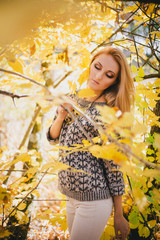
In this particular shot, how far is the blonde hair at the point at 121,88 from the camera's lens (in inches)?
51.6

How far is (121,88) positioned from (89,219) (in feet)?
3.05

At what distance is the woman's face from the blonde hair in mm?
48

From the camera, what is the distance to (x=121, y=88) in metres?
1.31

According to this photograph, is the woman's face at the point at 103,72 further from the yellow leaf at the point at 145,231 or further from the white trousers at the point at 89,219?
the yellow leaf at the point at 145,231

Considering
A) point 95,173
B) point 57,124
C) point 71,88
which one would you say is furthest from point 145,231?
point 71,88

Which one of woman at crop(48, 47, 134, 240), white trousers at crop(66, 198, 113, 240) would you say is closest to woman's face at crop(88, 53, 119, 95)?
woman at crop(48, 47, 134, 240)

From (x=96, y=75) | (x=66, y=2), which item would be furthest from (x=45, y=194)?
(x=66, y=2)

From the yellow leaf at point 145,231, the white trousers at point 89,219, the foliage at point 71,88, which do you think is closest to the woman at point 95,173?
the white trousers at point 89,219

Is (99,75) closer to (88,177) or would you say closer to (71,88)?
(71,88)

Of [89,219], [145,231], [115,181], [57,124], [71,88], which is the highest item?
[71,88]

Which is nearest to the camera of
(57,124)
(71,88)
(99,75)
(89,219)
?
(71,88)

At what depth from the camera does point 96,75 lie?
1247mm

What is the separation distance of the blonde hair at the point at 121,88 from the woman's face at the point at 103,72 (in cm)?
5

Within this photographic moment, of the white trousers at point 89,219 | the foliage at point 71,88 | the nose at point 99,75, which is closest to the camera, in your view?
the foliage at point 71,88
